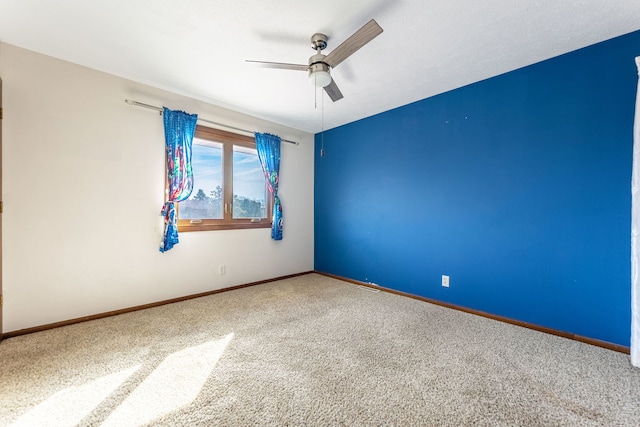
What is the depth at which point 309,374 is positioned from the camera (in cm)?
176

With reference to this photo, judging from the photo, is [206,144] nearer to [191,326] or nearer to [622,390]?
[191,326]

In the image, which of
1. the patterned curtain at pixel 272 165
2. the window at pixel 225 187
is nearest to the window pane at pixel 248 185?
the window at pixel 225 187

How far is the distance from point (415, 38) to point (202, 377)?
116 inches

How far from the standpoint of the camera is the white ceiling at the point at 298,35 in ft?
6.01

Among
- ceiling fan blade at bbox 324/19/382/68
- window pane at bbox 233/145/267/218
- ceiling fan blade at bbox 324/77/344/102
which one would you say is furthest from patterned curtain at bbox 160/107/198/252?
ceiling fan blade at bbox 324/19/382/68

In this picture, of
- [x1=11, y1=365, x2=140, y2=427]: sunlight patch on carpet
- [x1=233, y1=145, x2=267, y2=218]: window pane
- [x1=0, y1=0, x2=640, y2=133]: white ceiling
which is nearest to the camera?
[x1=11, y1=365, x2=140, y2=427]: sunlight patch on carpet

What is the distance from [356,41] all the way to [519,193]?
7.00 feet

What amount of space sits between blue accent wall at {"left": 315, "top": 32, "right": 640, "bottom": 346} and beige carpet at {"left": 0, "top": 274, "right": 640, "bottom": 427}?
0.42 metres

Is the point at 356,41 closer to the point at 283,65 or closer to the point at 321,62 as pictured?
the point at 321,62

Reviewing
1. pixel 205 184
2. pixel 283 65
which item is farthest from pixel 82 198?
pixel 283 65

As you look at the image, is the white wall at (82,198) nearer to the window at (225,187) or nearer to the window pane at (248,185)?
the window at (225,187)

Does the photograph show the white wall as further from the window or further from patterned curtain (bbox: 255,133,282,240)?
patterned curtain (bbox: 255,133,282,240)

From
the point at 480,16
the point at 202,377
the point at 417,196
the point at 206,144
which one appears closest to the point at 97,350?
the point at 202,377

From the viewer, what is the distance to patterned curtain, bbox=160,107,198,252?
3.01 metres
